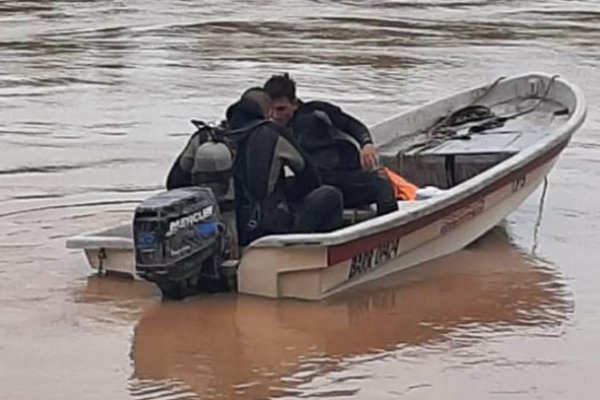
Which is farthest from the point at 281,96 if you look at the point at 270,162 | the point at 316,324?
the point at 316,324

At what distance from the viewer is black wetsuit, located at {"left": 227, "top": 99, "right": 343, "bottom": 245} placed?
935cm

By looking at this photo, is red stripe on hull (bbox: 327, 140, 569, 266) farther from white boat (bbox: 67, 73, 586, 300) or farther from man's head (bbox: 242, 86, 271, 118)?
man's head (bbox: 242, 86, 271, 118)

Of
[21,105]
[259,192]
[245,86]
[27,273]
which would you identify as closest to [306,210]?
[259,192]

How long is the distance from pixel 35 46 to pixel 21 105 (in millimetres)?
6779

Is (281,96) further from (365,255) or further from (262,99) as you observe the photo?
(365,255)

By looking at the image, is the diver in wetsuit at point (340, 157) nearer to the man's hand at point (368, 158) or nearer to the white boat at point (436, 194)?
the man's hand at point (368, 158)

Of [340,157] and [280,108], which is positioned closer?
[280,108]

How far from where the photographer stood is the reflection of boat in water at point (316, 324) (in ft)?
26.8

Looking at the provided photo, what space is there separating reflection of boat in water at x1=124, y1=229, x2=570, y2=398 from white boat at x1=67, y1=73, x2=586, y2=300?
0.16 m

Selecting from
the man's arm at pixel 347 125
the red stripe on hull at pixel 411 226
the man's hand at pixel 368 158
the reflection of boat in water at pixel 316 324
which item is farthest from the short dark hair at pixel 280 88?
the reflection of boat in water at pixel 316 324

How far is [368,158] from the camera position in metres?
10.2

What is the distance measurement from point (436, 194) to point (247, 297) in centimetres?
148

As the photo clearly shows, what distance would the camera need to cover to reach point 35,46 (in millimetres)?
24375

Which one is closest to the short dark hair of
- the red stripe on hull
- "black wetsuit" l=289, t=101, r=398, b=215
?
"black wetsuit" l=289, t=101, r=398, b=215
